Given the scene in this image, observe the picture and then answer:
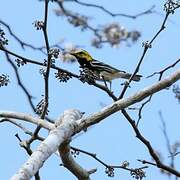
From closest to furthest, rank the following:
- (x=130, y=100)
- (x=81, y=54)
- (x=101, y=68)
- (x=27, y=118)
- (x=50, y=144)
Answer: (x=50, y=144) → (x=130, y=100) → (x=27, y=118) → (x=101, y=68) → (x=81, y=54)

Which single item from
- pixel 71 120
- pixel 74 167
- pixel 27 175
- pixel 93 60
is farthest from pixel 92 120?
pixel 93 60

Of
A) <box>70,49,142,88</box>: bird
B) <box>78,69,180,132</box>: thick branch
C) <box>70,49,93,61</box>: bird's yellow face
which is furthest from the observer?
<box>70,49,93,61</box>: bird's yellow face

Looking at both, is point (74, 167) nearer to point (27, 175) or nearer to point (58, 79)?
point (58, 79)

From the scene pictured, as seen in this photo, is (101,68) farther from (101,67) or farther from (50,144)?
(50,144)

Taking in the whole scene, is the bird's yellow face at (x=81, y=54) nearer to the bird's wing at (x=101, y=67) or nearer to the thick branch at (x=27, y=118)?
the bird's wing at (x=101, y=67)

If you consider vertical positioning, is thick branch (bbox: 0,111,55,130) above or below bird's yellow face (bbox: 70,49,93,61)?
below

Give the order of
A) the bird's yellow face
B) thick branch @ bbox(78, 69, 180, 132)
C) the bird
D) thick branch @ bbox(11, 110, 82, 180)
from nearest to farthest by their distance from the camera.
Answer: thick branch @ bbox(11, 110, 82, 180) < thick branch @ bbox(78, 69, 180, 132) < the bird < the bird's yellow face

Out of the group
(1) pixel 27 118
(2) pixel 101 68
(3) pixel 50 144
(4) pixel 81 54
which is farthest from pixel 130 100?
(4) pixel 81 54

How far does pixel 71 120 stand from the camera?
2.74 metres

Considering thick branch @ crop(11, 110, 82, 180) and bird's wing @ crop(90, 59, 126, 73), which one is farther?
bird's wing @ crop(90, 59, 126, 73)

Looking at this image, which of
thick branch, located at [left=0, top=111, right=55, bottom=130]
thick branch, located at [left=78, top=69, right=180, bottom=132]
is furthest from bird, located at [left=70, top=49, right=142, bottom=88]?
thick branch, located at [left=78, top=69, right=180, bottom=132]

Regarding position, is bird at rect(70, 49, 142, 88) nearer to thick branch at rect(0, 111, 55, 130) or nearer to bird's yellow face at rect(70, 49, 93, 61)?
bird's yellow face at rect(70, 49, 93, 61)

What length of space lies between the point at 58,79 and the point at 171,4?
597mm

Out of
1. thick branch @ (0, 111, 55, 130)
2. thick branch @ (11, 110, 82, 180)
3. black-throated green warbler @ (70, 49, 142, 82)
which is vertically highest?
black-throated green warbler @ (70, 49, 142, 82)
